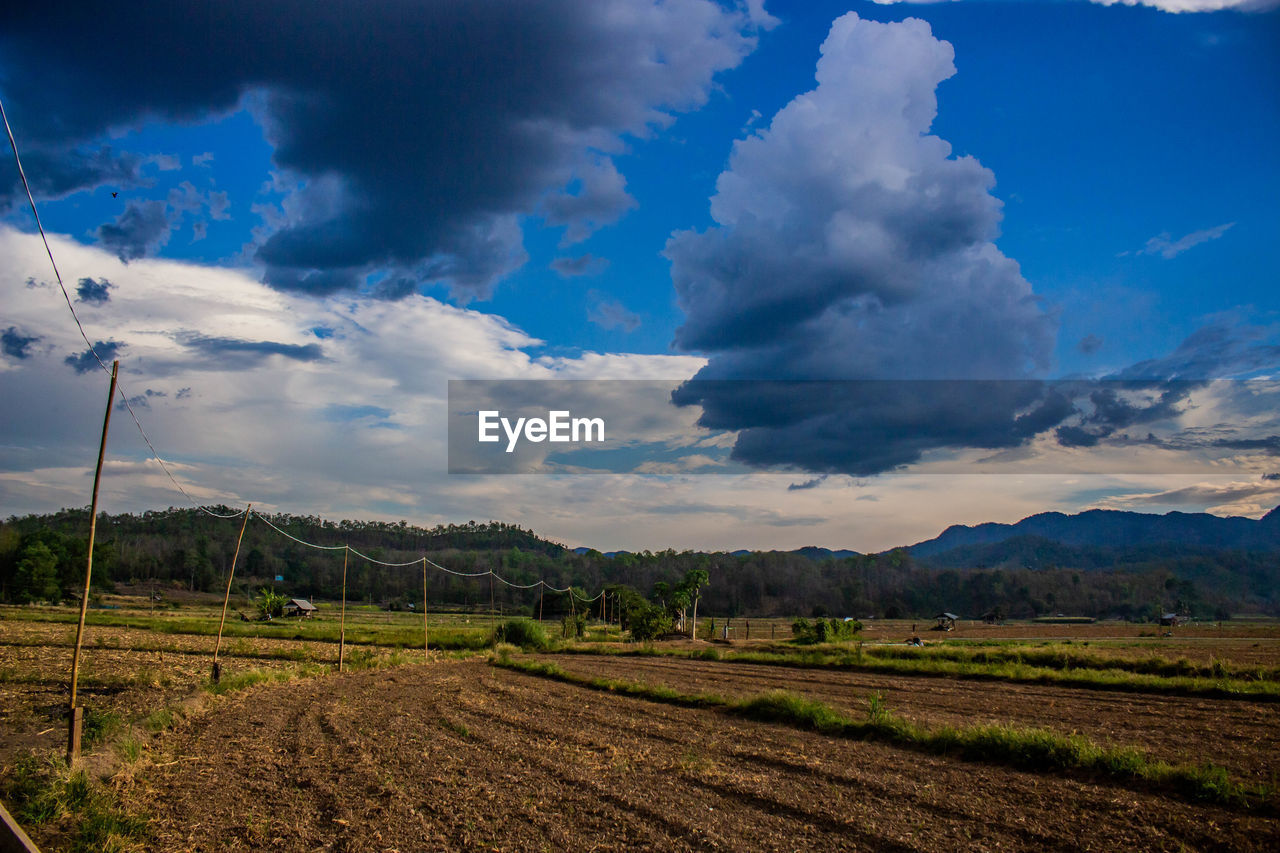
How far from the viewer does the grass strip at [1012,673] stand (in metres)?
17.5

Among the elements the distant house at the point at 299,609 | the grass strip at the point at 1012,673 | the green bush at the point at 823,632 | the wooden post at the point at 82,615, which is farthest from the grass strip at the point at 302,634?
the wooden post at the point at 82,615

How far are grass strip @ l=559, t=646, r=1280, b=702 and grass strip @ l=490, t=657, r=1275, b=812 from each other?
1031 cm

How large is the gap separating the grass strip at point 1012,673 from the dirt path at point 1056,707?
826 millimetres

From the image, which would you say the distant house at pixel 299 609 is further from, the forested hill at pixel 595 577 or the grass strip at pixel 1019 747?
the grass strip at pixel 1019 747

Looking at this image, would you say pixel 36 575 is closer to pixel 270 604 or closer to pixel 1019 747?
pixel 270 604

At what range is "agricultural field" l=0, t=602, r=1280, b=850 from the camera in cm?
653

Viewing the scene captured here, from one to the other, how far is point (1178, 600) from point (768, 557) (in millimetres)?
69277

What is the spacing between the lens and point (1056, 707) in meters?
15.0

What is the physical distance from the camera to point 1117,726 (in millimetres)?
12594

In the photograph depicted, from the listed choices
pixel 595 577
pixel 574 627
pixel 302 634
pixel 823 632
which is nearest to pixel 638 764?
pixel 823 632

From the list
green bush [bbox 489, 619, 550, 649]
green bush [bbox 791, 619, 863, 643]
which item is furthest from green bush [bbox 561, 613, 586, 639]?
green bush [bbox 791, 619, 863, 643]

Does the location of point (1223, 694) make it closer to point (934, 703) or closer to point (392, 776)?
point (934, 703)

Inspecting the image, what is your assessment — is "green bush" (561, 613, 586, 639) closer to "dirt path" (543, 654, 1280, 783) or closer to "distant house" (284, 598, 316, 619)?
"dirt path" (543, 654, 1280, 783)

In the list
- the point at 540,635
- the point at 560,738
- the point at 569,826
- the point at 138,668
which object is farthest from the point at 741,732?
the point at 540,635
